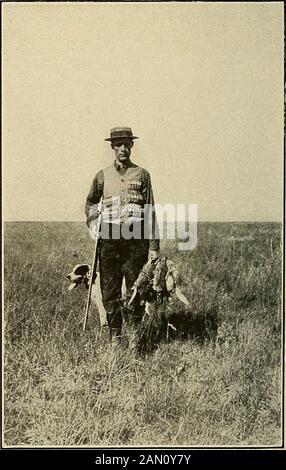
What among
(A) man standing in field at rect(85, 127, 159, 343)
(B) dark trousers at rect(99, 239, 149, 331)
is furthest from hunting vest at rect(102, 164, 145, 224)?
(B) dark trousers at rect(99, 239, 149, 331)

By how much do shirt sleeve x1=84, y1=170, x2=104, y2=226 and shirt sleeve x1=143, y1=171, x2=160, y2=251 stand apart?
35 cm

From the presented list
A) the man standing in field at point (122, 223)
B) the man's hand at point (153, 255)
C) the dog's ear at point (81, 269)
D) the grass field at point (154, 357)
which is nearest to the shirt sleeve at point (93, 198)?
the man standing in field at point (122, 223)

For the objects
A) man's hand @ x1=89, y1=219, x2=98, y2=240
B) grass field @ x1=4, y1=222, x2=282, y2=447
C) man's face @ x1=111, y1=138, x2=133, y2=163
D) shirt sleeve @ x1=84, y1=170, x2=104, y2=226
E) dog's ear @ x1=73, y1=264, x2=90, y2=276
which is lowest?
grass field @ x1=4, y1=222, x2=282, y2=447

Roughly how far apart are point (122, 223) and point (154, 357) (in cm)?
108

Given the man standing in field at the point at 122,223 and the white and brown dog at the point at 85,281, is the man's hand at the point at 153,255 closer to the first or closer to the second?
the man standing in field at the point at 122,223

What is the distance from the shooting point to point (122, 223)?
217 inches

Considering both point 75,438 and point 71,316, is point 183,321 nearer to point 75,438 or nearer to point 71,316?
point 71,316

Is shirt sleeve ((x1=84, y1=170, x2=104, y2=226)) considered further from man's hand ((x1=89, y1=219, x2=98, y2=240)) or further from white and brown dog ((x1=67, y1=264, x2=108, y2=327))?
white and brown dog ((x1=67, y1=264, x2=108, y2=327))

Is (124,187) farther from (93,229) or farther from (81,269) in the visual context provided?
(81,269)

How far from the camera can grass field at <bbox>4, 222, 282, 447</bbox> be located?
540cm

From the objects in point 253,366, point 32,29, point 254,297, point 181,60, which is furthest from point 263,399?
point 32,29

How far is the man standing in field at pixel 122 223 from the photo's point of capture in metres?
5.49

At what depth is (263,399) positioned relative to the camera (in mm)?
5496

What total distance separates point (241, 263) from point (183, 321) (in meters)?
0.65
